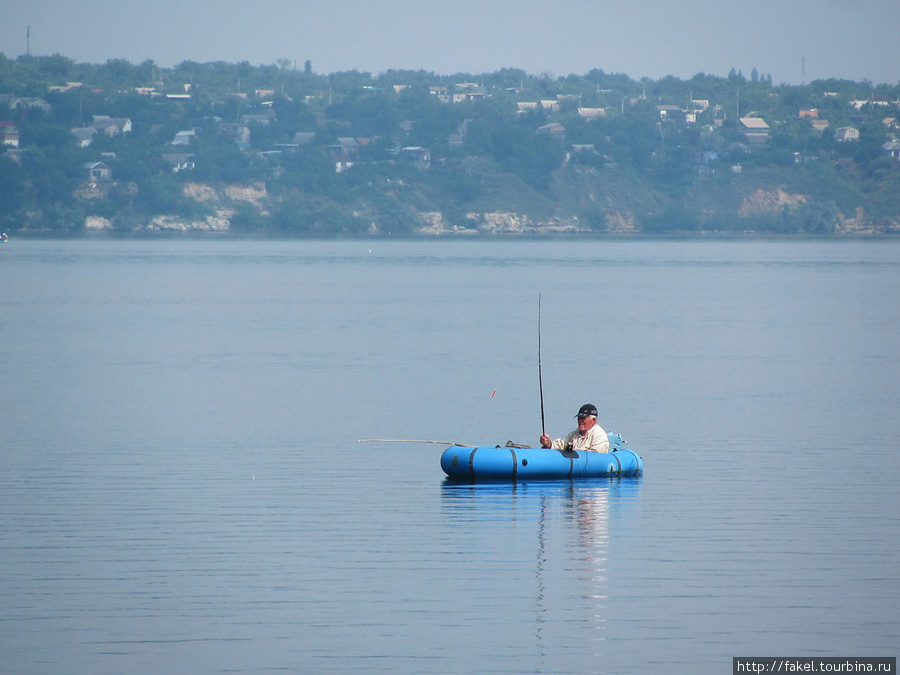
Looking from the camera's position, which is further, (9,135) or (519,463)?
(9,135)

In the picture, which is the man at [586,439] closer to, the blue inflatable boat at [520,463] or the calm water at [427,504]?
the blue inflatable boat at [520,463]

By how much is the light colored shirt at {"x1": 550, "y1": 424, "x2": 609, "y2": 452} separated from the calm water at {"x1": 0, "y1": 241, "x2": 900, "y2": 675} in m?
0.58

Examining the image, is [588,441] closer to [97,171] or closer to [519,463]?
[519,463]

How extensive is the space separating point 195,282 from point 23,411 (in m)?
51.3

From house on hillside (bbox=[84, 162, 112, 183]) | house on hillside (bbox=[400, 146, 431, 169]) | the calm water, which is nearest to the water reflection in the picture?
the calm water

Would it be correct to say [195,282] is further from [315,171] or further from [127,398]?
[315,171]

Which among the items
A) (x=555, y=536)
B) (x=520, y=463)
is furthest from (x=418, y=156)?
(x=555, y=536)

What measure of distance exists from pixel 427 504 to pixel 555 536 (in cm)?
267

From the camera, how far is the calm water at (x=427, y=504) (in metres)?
12.7

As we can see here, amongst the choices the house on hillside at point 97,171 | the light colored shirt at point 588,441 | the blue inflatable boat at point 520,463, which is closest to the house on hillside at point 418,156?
the house on hillside at point 97,171

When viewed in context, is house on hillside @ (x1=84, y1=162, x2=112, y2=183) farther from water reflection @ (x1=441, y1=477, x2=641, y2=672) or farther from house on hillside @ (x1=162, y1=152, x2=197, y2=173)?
water reflection @ (x1=441, y1=477, x2=641, y2=672)

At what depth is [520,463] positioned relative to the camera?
19.3 meters

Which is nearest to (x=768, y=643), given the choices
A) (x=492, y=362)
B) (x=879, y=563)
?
(x=879, y=563)

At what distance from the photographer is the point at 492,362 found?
1506 inches
